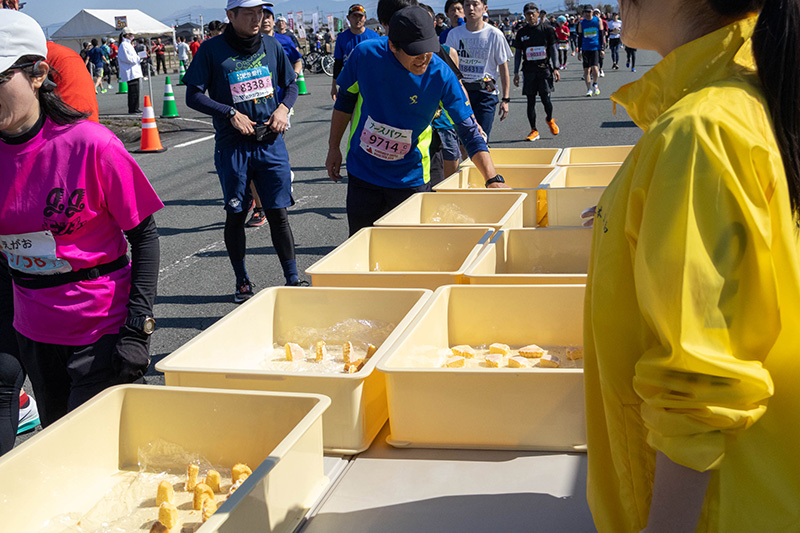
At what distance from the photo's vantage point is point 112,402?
1433 millimetres

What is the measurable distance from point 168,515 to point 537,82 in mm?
9329

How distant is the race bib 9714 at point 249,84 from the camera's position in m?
3.99

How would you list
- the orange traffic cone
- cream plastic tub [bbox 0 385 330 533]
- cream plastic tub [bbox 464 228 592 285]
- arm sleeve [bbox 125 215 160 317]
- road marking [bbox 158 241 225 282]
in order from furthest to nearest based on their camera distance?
1. the orange traffic cone
2. road marking [bbox 158 241 225 282]
3. cream plastic tub [bbox 464 228 592 285]
4. arm sleeve [bbox 125 215 160 317]
5. cream plastic tub [bbox 0 385 330 533]

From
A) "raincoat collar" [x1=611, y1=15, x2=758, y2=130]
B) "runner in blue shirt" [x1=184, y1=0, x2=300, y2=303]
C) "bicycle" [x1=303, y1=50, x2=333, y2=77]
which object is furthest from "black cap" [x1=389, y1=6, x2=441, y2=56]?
"bicycle" [x1=303, y1=50, x2=333, y2=77]

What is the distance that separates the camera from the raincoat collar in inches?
32.4

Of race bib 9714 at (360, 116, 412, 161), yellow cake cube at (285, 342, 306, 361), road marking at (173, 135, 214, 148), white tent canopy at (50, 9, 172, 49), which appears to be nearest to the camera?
yellow cake cube at (285, 342, 306, 361)

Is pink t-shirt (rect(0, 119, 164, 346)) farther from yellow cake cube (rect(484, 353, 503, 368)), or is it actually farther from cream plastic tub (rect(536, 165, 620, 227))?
cream plastic tub (rect(536, 165, 620, 227))

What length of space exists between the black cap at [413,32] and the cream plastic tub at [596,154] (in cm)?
155

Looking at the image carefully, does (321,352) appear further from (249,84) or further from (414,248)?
(249,84)

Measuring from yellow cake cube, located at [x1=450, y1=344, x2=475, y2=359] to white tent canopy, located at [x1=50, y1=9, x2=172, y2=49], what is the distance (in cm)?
3563

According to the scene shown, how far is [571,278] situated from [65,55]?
2021 millimetres

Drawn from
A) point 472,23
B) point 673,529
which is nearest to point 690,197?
point 673,529

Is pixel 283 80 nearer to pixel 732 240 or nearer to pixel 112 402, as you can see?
pixel 112 402

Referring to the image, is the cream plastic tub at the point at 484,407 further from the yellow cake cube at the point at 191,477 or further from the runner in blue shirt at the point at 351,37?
the runner in blue shirt at the point at 351,37
